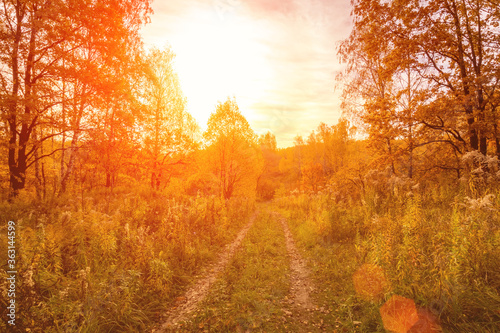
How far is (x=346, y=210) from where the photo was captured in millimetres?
11180

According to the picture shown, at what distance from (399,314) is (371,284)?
105 centimetres

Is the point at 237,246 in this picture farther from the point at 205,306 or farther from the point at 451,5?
the point at 451,5

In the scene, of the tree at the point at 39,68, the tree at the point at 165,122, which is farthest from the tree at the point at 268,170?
the tree at the point at 39,68

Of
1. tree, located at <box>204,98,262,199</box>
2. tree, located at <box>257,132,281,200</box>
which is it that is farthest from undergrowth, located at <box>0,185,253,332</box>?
tree, located at <box>257,132,281,200</box>

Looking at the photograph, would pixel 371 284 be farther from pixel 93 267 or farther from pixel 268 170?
pixel 268 170

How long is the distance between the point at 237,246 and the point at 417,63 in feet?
38.5

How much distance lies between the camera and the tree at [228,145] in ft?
70.8

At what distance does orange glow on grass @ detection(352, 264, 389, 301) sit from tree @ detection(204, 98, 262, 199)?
17.7 m

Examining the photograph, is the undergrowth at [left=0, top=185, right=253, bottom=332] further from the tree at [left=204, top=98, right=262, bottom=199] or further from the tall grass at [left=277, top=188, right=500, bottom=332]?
the tree at [left=204, top=98, right=262, bottom=199]

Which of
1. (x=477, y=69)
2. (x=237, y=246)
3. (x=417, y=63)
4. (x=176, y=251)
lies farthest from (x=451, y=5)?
(x=176, y=251)

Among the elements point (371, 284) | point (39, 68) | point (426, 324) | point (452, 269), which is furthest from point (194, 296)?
point (39, 68)

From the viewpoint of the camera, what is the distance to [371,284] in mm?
5086

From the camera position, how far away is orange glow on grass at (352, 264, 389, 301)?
4.70 metres

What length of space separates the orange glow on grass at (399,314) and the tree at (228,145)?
62.1 feet
